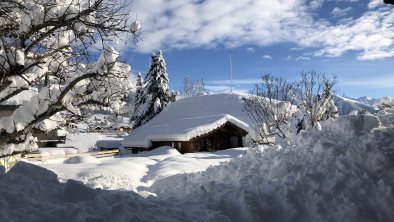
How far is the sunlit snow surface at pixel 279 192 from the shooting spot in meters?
5.14

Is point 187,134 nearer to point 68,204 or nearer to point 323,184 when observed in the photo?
point 323,184

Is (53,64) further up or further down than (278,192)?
further up

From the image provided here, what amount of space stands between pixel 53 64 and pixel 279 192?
637cm

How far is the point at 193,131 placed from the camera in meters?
33.4

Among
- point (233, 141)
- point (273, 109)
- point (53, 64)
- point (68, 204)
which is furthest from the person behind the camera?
point (233, 141)

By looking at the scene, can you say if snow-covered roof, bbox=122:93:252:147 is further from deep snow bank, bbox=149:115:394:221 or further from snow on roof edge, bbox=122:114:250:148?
deep snow bank, bbox=149:115:394:221

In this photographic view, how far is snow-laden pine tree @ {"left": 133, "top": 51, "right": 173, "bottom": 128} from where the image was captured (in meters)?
46.2

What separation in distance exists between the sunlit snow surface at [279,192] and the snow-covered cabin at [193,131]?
25.4 m

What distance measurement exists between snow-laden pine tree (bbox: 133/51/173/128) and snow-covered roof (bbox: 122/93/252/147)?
1658 mm

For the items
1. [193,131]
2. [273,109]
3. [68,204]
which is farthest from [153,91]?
[68,204]

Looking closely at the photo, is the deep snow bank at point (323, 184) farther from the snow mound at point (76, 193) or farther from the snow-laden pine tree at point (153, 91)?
the snow-laden pine tree at point (153, 91)

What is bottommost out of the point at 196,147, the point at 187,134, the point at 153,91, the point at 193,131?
the point at 196,147

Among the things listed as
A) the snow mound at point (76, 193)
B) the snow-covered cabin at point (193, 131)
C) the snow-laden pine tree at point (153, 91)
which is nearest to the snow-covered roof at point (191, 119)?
the snow-covered cabin at point (193, 131)

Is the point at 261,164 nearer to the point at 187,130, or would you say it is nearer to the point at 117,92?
the point at 117,92
